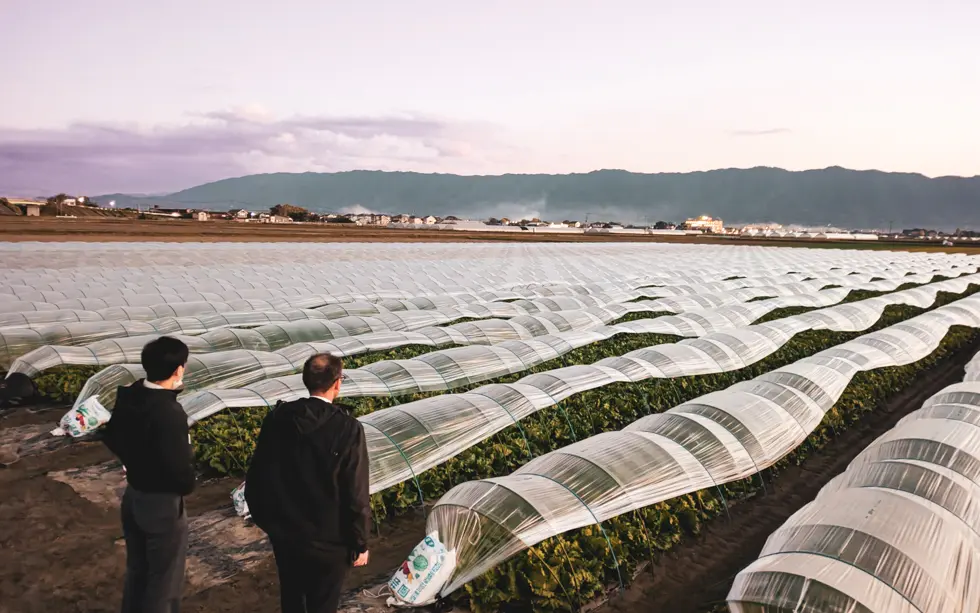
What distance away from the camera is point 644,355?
51.9 feet

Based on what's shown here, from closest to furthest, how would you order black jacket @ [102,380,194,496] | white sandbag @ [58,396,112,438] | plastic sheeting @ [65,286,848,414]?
black jacket @ [102,380,194,496], white sandbag @ [58,396,112,438], plastic sheeting @ [65,286,848,414]

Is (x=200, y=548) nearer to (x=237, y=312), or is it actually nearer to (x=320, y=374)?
(x=320, y=374)

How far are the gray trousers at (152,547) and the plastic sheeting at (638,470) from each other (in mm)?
3179

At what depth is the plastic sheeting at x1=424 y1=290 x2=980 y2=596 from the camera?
271 inches

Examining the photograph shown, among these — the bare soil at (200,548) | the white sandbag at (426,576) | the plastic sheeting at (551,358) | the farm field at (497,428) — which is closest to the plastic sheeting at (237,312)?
the farm field at (497,428)

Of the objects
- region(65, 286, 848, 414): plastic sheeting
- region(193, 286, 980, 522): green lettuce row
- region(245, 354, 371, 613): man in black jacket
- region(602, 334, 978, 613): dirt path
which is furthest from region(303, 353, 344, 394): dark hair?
region(65, 286, 848, 414): plastic sheeting

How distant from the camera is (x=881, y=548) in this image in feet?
19.7

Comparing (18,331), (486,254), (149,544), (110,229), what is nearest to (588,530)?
(149,544)

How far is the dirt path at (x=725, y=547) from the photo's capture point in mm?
7668

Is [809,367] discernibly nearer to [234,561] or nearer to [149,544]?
[234,561]

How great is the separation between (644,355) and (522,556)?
356 inches

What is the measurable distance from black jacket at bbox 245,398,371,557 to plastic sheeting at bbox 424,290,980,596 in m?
3.05

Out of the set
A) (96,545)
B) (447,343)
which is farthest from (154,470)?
(447,343)

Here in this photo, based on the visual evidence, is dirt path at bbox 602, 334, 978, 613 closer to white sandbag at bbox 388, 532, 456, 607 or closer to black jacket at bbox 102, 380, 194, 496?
white sandbag at bbox 388, 532, 456, 607
